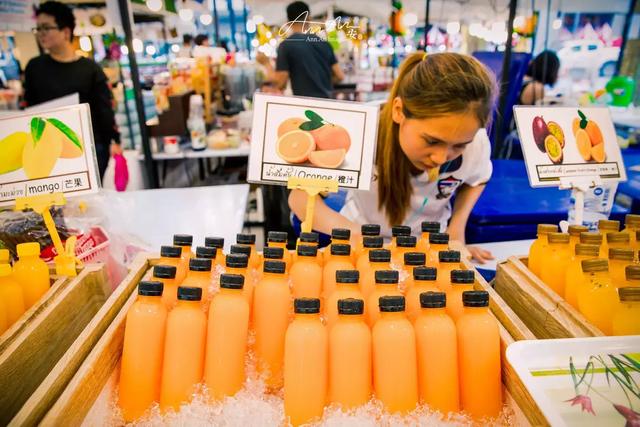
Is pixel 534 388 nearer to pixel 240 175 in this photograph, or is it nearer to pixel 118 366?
pixel 118 366

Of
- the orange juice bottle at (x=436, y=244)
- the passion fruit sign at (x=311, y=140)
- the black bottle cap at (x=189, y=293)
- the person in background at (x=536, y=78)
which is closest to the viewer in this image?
the black bottle cap at (x=189, y=293)

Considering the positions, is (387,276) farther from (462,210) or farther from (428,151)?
(462,210)

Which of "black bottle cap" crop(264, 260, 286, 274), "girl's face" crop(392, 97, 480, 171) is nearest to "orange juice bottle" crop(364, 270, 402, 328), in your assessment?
"black bottle cap" crop(264, 260, 286, 274)

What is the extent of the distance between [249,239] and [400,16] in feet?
17.3

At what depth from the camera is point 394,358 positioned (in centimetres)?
84

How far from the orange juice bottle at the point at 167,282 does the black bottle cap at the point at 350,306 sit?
0.40m

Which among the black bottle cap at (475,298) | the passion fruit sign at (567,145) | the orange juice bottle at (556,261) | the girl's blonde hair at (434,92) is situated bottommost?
the orange juice bottle at (556,261)

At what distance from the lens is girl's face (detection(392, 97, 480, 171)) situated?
4.54 ft

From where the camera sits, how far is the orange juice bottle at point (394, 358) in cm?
83

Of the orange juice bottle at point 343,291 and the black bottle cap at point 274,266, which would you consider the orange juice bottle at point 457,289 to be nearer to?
the orange juice bottle at point 343,291

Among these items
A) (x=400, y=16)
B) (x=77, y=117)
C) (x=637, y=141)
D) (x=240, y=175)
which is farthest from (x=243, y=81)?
(x=637, y=141)

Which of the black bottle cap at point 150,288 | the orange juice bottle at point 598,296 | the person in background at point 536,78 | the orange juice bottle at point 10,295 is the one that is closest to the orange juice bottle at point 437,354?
the orange juice bottle at point 598,296

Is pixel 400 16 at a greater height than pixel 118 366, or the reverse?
pixel 400 16

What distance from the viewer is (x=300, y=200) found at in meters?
1.79
